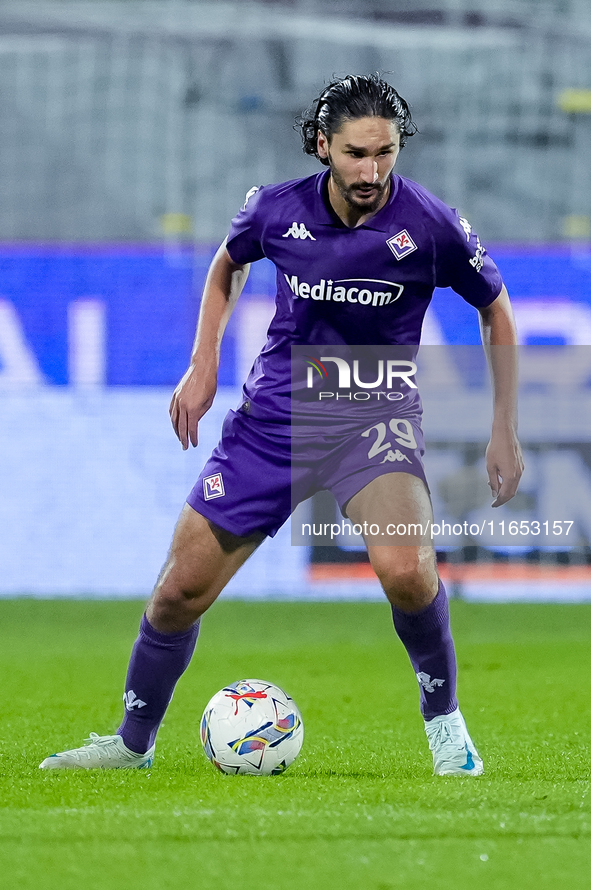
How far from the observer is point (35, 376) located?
937 cm

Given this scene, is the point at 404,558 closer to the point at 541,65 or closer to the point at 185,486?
the point at 185,486

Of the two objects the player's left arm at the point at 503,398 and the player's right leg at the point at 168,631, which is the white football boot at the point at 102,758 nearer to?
the player's right leg at the point at 168,631

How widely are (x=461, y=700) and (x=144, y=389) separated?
4780mm

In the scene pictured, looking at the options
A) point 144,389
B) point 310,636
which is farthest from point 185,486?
point 310,636

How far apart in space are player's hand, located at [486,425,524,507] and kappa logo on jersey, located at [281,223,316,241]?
2.37 ft

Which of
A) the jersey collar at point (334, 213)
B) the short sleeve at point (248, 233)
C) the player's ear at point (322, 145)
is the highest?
the player's ear at point (322, 145)

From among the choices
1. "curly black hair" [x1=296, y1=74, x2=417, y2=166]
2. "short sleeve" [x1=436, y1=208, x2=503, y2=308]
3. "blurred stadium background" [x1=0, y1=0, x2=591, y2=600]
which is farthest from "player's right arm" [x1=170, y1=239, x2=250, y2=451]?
"blurred stadium background" [x1=0, y1=0, x2=591, y2=600]

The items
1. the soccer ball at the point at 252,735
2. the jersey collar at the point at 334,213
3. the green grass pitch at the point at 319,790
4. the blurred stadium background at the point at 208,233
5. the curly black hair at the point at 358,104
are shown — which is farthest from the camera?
the blurred stadium background at the point at 208,233

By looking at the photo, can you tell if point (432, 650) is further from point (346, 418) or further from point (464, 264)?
point (464, 264)

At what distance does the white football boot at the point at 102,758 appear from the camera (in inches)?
138

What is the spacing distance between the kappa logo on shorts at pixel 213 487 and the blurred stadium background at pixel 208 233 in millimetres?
5326

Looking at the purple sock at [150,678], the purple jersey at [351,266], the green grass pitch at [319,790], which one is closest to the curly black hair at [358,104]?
the purple jersey at [351,266]

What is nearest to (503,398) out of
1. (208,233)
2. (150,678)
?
(150,678)

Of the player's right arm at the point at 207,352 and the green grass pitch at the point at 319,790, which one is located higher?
the player's right arm at the point at 207,352
